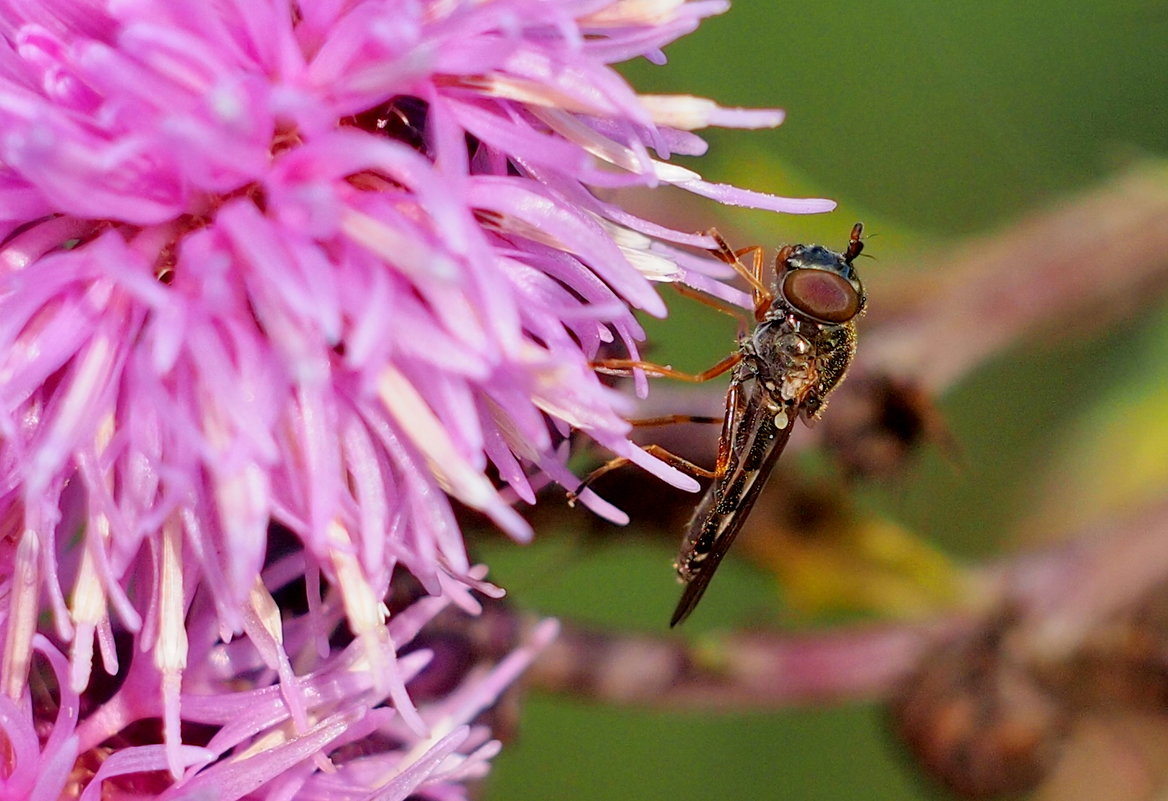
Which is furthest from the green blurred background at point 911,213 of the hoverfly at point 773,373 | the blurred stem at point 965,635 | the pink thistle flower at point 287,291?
the pink thistle flower at point 287,291

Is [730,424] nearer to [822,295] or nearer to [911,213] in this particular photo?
[822,295]

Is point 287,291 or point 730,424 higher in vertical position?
point 287,291

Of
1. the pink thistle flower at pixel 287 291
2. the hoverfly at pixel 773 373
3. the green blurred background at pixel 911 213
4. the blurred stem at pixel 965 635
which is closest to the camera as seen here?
the pink thistle flower at pixel 287 291

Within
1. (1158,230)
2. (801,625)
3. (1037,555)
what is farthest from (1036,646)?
(1158,230)

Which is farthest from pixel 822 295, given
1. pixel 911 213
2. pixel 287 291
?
pixel 911 213

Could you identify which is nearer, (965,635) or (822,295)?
(822,295)

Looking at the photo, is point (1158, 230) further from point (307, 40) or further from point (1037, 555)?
point (307, 40)

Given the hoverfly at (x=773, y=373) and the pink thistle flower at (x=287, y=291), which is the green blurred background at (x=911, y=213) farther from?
the pink thistle flower at (x=287, y=291)

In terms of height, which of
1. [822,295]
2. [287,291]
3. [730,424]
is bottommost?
[730,424]
